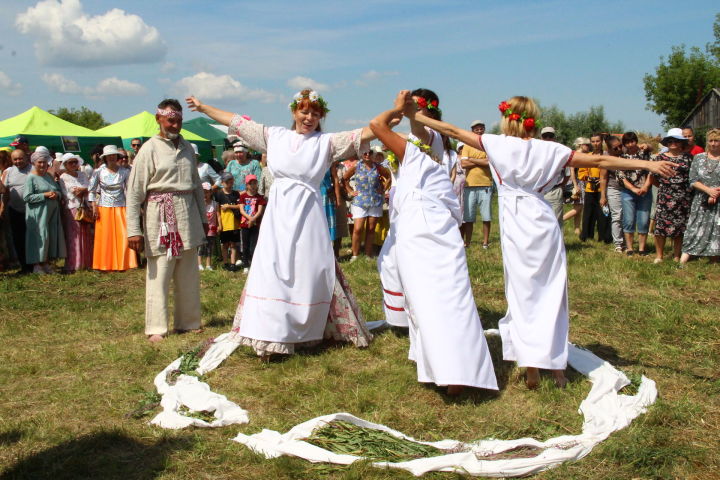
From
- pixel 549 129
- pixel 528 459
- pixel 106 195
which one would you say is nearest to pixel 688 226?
pixel 549 129

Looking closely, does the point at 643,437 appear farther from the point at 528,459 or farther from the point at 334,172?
the point at 334,172

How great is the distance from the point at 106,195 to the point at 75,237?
853 mm

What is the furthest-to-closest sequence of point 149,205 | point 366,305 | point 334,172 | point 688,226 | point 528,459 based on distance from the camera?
point 334,172
point 688,226
point 366,305
point 149,205
point 528,459

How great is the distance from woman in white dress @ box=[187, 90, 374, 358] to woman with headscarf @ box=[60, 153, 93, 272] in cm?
622

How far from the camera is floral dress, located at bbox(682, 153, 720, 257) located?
952 centimetres

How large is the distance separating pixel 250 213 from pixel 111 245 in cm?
237

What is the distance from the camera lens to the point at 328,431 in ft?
13.2

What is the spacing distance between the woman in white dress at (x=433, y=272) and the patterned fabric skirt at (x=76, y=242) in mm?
7289

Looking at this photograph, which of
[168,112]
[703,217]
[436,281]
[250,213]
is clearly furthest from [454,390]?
[703,217]

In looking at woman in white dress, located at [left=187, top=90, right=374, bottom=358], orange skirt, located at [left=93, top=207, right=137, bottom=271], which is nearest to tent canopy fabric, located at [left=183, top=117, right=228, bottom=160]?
orange skirt, located at [left=93, top=207, right=137, bottom=271]

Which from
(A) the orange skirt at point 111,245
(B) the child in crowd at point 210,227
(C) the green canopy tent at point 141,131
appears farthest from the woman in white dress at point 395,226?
(C) the green canopy tent at point 141,131

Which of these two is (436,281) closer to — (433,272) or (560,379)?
(433,272)

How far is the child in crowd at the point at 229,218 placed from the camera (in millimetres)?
10594

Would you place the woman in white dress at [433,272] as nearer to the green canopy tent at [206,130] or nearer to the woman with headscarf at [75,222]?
the woman with headscarf at [75,222]
